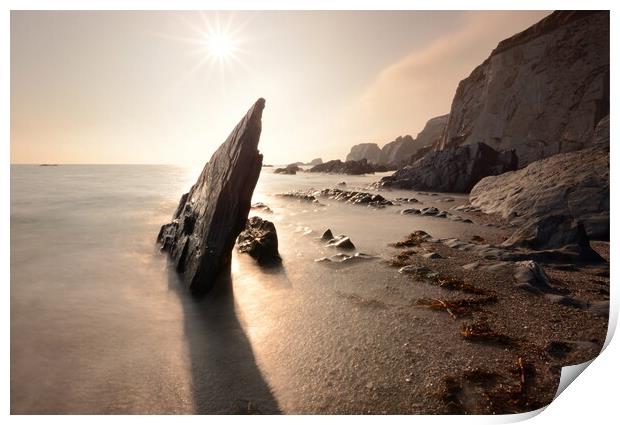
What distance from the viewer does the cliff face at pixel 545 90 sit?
902 inches

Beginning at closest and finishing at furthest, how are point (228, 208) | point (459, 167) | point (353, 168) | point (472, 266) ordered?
point (228, 208)
point (472, 266)
point (459, 167)
point (353, 168)

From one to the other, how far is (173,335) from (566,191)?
12569mm

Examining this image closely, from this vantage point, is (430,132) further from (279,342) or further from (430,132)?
(279,342)

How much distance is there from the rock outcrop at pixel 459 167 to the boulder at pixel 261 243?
2170 cm

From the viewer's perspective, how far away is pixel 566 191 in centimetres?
1041

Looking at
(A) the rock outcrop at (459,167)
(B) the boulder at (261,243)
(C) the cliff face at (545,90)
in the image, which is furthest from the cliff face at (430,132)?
(B) the boulder at (261,243)

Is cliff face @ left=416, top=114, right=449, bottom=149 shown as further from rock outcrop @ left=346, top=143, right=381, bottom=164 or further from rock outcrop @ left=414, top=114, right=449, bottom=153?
rock outcrop @ left=346, top=143, right=381, bottom=164

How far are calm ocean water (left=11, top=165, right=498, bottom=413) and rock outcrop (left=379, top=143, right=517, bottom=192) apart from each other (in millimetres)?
21147

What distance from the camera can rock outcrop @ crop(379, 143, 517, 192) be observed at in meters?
25.0

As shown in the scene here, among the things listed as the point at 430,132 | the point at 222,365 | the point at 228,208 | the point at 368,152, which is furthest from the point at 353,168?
the point at 368,152

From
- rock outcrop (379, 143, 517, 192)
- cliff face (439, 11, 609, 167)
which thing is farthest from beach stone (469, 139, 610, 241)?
cliff face (439, 11, 609, 167)
